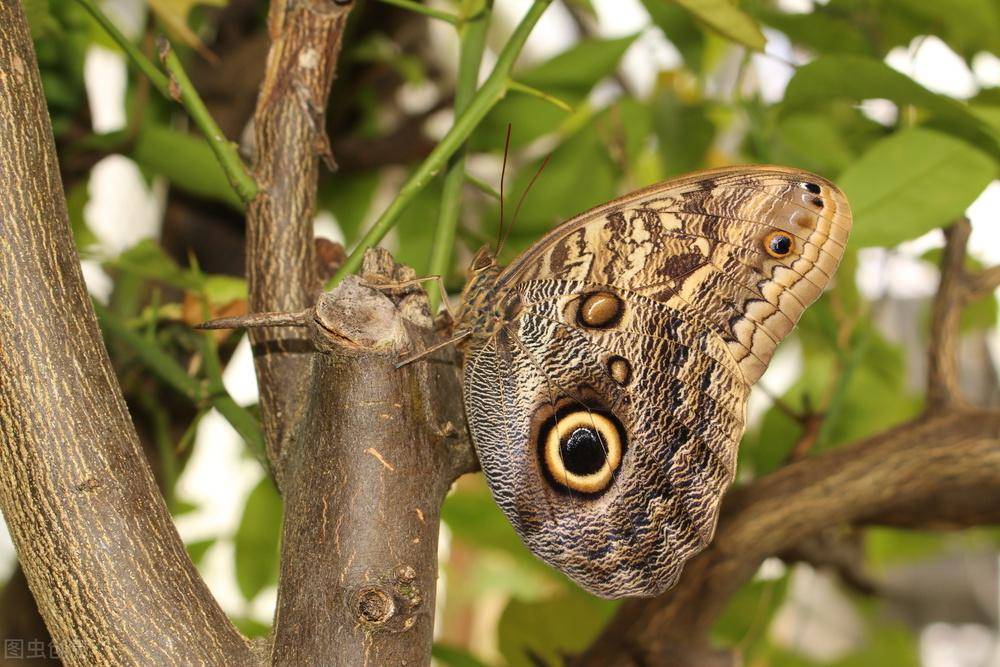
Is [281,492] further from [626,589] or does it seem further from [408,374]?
[626,589]

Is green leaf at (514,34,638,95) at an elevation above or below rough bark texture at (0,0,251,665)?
above

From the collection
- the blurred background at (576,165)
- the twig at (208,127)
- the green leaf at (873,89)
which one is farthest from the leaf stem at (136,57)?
the green leaf at (873,89)

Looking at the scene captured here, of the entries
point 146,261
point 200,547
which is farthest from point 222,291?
point 200,547

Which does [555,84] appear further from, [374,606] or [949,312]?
[374,606]

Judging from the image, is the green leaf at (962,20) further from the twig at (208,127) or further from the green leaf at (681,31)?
the twig at (208,127)

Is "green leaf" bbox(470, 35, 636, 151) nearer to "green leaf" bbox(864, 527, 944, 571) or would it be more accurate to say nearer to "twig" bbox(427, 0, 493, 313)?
"twig" bbox(427, 0, 493, 313)

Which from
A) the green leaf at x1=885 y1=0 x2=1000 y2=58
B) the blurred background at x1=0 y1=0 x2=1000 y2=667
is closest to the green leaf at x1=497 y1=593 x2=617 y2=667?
the blurred background at x1=0 y1=0 x2=1000 y2=667
